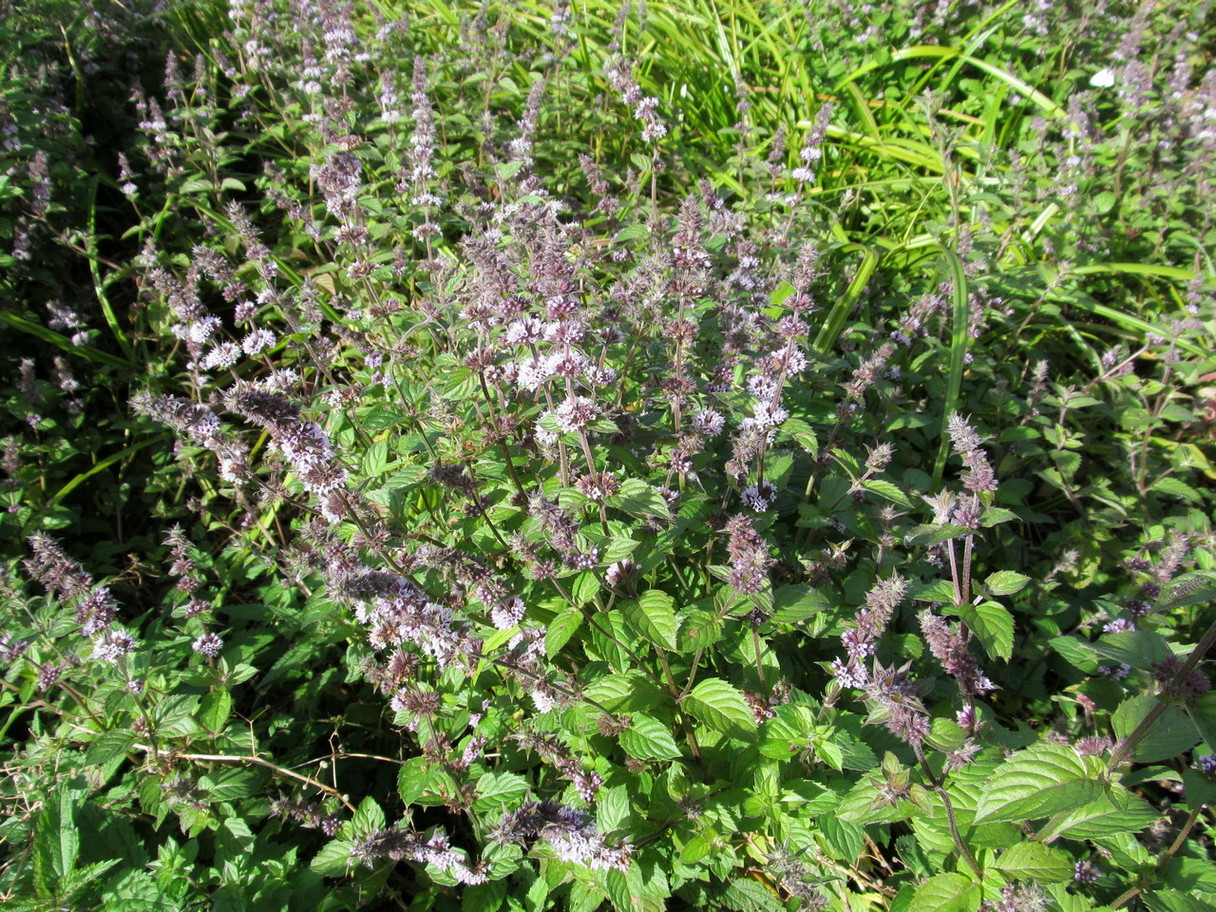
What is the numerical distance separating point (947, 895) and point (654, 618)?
105 cm

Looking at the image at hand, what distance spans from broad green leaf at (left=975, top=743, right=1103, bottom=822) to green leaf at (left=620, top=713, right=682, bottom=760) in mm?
861

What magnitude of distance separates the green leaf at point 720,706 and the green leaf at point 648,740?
4.5 inches

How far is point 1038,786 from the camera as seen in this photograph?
5.33 ft

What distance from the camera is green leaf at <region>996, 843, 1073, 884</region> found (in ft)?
5.92

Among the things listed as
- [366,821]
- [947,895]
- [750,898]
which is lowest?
[750,898]

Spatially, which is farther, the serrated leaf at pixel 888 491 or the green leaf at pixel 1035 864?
the serrated leaf at pixel 888 491

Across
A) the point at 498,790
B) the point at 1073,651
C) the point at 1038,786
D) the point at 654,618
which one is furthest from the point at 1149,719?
the point at 498,790

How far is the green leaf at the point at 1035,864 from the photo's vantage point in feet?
5.92

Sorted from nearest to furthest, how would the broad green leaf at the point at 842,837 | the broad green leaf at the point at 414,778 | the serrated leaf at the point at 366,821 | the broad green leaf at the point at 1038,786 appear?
1. the broad green leaf at the point at 1038,786
2. the broad green leaf at the point at 842,837
3. the broad green leaf at the point at 414,778
4. the serrated leaf at the point at 366,821

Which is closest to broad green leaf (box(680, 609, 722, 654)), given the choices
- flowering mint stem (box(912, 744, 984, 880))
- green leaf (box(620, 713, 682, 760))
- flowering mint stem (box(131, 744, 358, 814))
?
green leaf (box(620, 713, 682, 760))

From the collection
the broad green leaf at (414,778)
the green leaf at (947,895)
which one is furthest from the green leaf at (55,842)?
the green leaf at (947,895)

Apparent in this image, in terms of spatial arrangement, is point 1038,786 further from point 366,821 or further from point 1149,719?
point 366,821

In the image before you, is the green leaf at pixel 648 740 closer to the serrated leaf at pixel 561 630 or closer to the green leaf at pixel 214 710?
the serrated leaf at pixel 561 630

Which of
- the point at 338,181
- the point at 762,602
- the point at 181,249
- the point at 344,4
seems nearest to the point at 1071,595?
the point at 762,602
